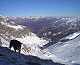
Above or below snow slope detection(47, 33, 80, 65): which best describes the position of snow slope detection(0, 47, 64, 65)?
above

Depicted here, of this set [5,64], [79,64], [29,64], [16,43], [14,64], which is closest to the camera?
[5,64]

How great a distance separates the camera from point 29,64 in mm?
29953

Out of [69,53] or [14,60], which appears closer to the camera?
[14,60]

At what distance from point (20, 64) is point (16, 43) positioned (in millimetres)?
14601

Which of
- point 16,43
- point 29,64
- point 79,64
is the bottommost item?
point 79,64

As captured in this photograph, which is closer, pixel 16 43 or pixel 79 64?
pixel 16 43

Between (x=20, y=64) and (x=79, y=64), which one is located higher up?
(x=20, y=64)

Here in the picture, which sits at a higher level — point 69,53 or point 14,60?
point 14,60

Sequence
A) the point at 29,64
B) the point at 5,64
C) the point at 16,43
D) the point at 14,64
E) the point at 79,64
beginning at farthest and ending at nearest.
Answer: the point at 79,64 → the point at 16,43 → the point at 29,64 → the point at 14,64 → the point at 5,64

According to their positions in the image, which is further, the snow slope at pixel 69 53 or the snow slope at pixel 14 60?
the snow slope at pixel 69 53

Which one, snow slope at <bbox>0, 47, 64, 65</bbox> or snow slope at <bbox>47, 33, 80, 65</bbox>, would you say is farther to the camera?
snow slope at <bbox>47, 33, 80, 65</bbox>

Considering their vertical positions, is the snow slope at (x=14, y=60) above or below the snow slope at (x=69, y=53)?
above

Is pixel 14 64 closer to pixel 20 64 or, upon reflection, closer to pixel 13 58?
pixel 20 64

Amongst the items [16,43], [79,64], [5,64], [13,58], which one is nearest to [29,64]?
[13,58]
